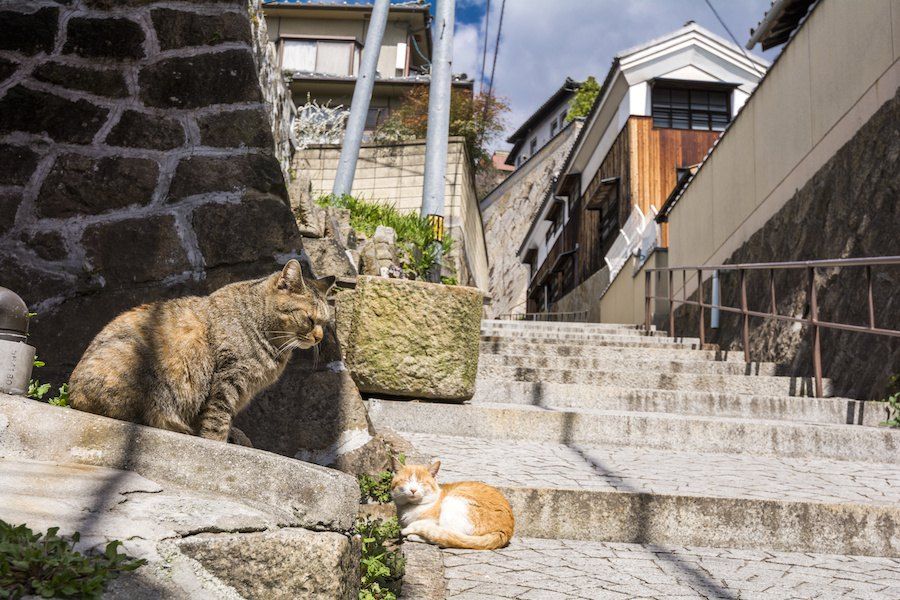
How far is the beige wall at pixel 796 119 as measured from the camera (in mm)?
6414

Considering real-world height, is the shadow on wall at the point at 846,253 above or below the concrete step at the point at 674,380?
above

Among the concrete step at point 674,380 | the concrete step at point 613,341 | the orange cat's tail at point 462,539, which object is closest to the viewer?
the orange cat's tail at point 462,539

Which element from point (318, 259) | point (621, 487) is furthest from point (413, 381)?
point (621, 487)

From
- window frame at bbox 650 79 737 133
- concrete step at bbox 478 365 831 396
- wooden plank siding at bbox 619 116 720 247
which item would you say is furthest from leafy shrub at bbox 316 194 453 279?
window frame at bbox 650 79 737 133

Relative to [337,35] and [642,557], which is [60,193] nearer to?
[642,557]

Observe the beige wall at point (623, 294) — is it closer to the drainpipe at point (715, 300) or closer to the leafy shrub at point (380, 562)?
the drainpipe at point (715, 300)

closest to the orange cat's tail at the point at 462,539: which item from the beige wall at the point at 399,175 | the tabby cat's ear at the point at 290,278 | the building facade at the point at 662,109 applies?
the tabby cat's ear at the point at 290,278

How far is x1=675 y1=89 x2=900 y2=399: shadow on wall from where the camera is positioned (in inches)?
234

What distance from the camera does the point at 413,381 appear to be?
4.83 metres

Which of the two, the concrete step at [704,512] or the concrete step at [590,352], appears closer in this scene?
the concrete step at [704,512]

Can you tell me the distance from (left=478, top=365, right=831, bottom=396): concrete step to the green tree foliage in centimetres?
2548

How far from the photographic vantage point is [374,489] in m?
3.33

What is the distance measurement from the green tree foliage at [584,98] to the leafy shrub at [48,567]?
101 feet

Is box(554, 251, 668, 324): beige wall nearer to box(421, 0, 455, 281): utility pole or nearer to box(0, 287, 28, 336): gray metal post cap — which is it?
box(421, 0, 455, 281): utility pole
